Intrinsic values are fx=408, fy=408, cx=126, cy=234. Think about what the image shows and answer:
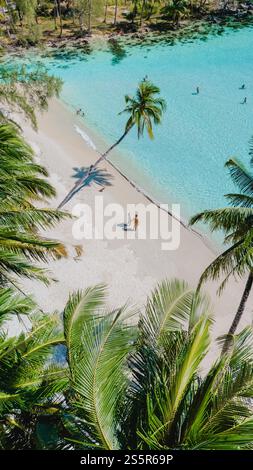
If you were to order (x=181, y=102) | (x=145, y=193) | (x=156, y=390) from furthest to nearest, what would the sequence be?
1. (x=181, y=102)
2. (x=145, y=193)
3. (x=156, y=390)

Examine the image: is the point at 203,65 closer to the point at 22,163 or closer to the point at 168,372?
the point at 22,163

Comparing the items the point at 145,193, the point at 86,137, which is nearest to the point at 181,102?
the point at 86,137

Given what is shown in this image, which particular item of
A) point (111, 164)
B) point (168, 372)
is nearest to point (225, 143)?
point (111, 164)

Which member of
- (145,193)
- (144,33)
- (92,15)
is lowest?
(145,193)

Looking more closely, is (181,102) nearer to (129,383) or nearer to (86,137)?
(86,137)

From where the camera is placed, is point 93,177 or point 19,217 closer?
point 19,217
